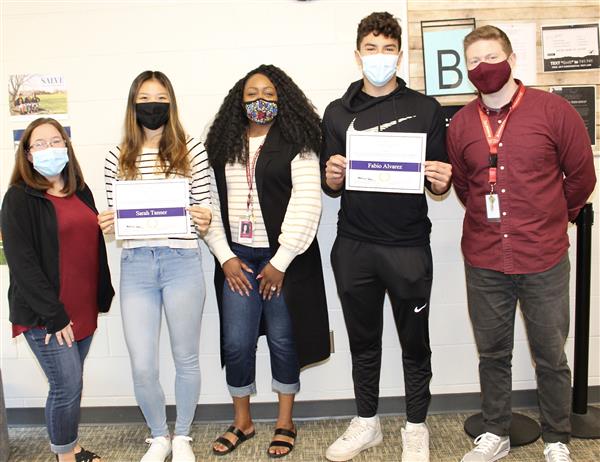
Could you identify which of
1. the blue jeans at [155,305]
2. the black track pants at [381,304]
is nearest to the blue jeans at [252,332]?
the blue jeans at [155,305]

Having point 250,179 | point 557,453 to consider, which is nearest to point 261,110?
point 250,179

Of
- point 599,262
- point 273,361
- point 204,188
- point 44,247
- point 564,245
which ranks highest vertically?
point 204,188

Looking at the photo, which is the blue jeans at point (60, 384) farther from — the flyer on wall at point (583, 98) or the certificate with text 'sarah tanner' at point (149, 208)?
the flyer on wall at point (583, 98)

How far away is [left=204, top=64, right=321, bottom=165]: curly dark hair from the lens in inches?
106

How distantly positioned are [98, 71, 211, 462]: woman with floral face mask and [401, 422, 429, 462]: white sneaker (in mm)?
1122

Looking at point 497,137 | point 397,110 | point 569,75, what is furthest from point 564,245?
point 569,75

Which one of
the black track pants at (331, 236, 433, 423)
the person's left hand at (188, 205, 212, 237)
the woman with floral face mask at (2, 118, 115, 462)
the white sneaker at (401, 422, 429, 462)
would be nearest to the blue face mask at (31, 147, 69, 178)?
the woman with floral face mask at (2, 118, 115, 462)

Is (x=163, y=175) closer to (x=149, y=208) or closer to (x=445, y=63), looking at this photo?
(x=149, y=208)

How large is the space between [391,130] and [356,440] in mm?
1509

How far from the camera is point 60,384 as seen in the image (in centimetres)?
246

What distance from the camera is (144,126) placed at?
2.60 metres

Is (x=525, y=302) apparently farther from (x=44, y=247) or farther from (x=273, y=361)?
(x=44, y=247)

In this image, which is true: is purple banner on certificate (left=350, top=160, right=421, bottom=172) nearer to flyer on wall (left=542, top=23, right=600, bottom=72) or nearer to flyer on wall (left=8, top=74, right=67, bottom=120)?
flyer on wall (left=542, top=23, right=600, bottom=72)

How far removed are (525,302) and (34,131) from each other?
2.28 m
